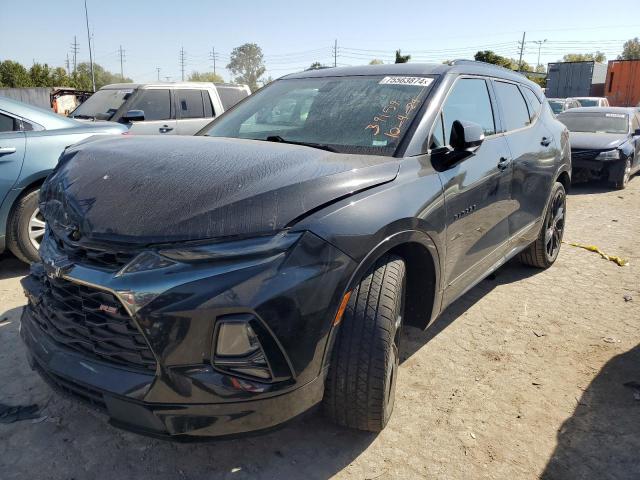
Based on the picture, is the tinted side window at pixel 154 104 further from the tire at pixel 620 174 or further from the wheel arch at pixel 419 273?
the tire at pixel 620 174

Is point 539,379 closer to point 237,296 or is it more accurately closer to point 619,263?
point 237,296

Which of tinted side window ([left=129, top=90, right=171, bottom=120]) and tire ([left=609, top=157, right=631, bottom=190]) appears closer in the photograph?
tinted side window ([left=129, top=90, right=171, bottom=120])

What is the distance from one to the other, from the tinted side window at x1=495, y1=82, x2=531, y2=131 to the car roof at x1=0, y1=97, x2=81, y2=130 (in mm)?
3853

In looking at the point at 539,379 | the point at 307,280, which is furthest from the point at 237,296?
the point at 539,379

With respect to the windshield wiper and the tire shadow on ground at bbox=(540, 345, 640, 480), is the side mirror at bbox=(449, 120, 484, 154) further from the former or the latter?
the tire shadow on ground at bbox=(540, 345, 640, 480)

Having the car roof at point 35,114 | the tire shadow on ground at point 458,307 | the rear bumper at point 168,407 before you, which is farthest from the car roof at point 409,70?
the car roof at point 35,114

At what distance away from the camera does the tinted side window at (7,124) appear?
459cm

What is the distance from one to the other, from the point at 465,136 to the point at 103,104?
7483mm

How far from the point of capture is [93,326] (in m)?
2.07

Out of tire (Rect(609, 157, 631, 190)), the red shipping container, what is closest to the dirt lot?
tire (Rect(609, 157, 631, 190))

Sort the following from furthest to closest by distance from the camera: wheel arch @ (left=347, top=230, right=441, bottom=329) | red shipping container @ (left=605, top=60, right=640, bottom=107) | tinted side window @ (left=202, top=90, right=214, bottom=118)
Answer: red shipping container @ (left=605, top=60, right=640, bottom=107), tinted side window @ (left=202, top=90, right=214, bottom=118), wheel arch @ (left=347, top=230, right=441, bottom=329)

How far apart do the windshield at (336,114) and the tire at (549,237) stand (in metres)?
2.28

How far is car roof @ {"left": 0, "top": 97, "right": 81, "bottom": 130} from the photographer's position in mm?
4684

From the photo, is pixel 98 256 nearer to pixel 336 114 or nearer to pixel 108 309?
pixel 108 309
